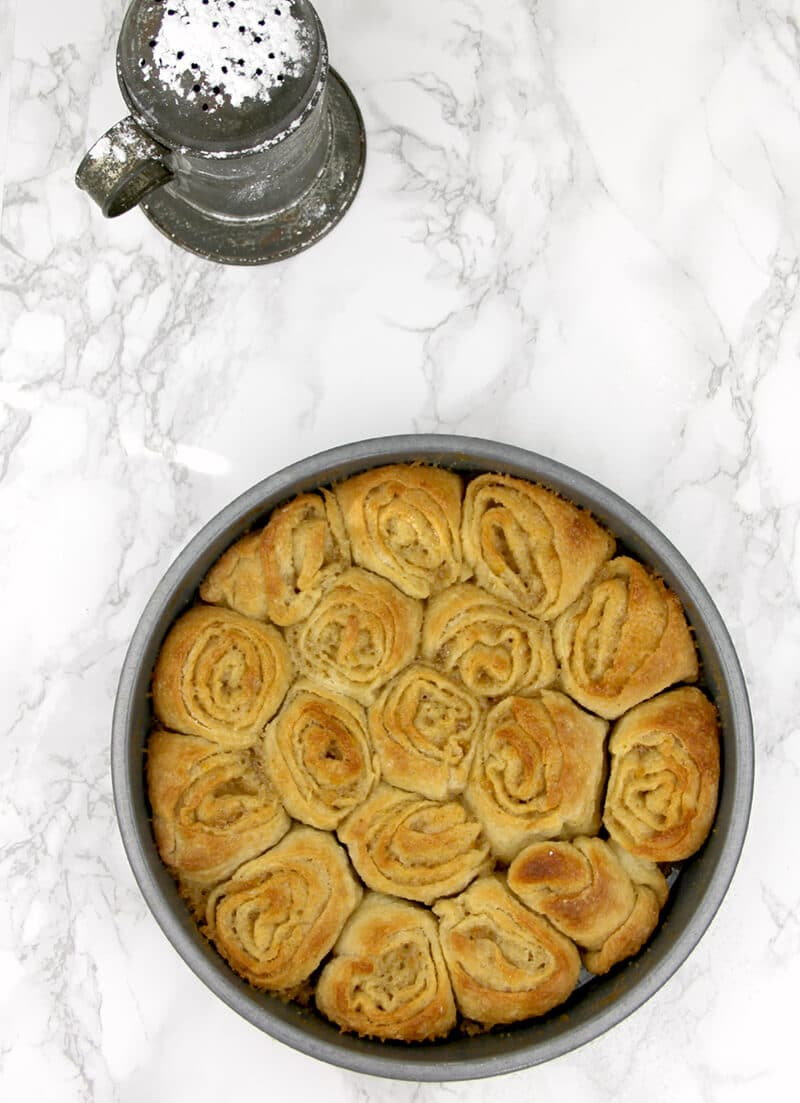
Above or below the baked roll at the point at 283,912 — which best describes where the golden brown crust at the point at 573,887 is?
above

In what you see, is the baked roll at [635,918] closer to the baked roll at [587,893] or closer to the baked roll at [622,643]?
the baked roll at [587,893]

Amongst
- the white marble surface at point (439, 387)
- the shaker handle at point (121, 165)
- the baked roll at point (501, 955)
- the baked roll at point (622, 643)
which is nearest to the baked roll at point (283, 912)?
the baked roll at point (501, 955)

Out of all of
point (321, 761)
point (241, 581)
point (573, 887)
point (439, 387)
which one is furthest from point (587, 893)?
point (439, 387)

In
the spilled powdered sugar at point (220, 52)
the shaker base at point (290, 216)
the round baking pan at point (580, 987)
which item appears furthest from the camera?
the shaker base at point (290, 216)

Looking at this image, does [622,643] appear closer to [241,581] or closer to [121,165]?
[241,581]

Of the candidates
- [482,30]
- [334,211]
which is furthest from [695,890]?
[482,30]

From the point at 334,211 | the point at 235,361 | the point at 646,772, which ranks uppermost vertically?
the point at 334,211

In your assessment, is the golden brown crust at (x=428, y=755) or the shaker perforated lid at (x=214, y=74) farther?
the golden brown crust at (x=428, y=755)

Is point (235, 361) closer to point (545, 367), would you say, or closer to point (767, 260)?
point (545, 367)

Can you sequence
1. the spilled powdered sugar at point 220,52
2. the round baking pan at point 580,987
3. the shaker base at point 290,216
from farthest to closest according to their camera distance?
the shaker base at point 290,216
the round baking pan at point 580,987
the spilled powdered sugar at point 220,52
